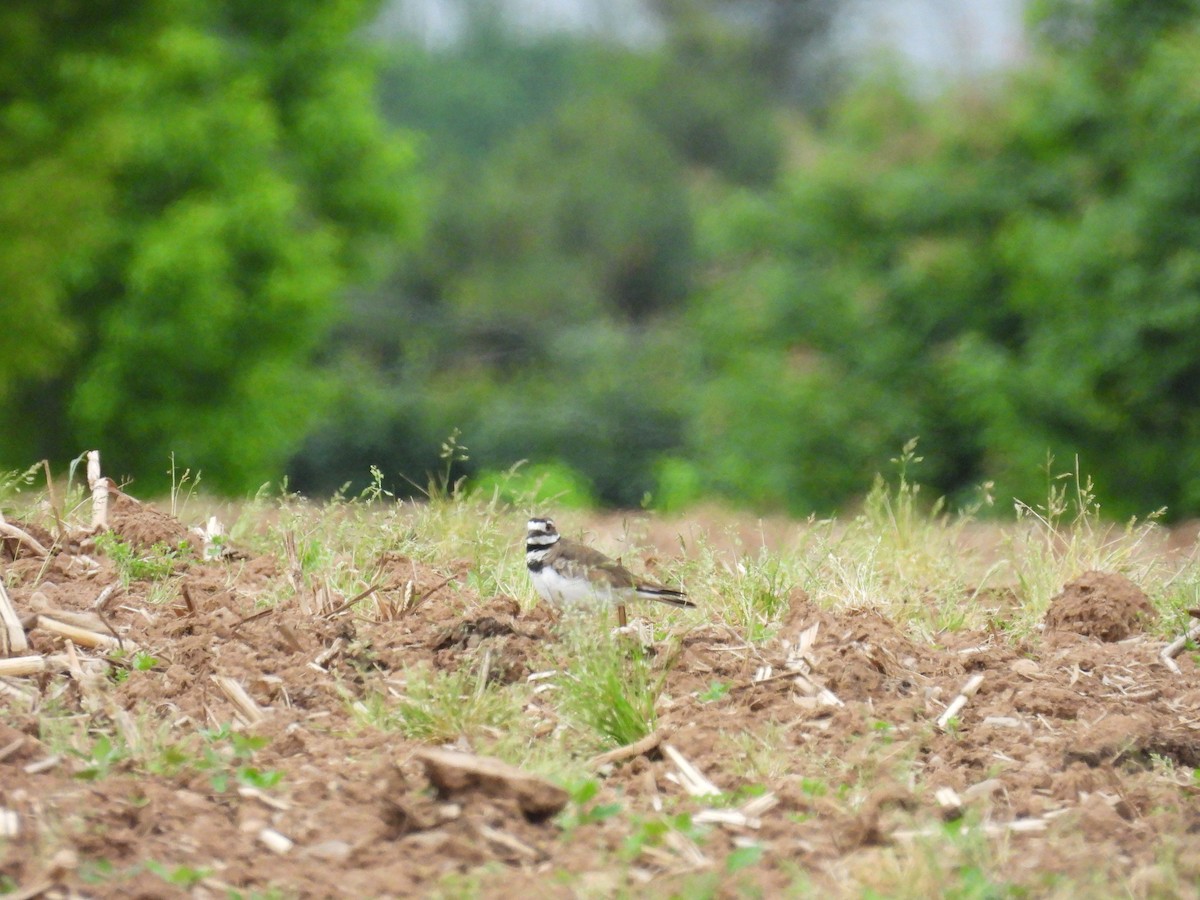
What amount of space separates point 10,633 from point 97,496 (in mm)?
1509

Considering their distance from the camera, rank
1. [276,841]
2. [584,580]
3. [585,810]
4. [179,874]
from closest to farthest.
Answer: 1. [179,874]
2. [276,841]
3. [585,810]
4. [584,580]

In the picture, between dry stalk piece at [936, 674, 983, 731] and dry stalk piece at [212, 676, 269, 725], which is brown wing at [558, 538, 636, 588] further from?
dry stalk piece at [212, 676, 269, 725]

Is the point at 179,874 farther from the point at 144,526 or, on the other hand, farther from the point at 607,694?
the point at 144,526

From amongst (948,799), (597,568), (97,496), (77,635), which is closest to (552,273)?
(97,496)

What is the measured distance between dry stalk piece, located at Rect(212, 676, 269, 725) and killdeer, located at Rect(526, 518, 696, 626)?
1217 millimetres

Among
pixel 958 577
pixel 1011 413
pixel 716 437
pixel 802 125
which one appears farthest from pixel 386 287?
pixel 958 577

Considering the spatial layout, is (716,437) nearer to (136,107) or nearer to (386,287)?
(136,107)

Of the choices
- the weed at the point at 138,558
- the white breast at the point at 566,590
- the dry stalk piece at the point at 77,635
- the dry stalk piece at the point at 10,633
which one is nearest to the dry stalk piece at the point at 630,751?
the white breast at the point at 566,590

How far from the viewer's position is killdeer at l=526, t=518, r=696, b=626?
17.6 feet

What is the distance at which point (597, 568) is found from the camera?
18.0ft

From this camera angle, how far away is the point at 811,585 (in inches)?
230

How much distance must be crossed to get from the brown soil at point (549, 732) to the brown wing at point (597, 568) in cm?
24

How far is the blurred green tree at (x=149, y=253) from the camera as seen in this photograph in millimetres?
14359

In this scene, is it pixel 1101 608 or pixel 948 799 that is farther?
pixel 1101 608
